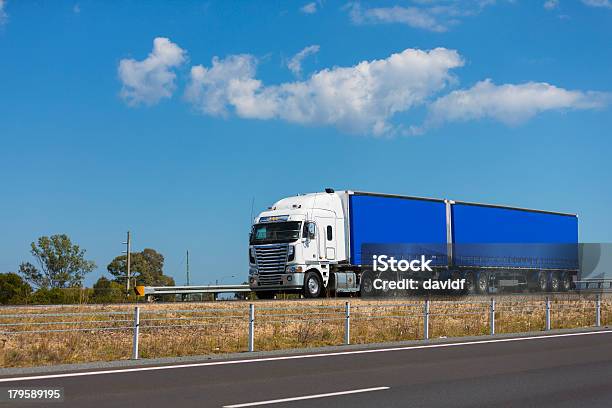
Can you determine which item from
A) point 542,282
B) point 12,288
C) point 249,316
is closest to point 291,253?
point 249,316

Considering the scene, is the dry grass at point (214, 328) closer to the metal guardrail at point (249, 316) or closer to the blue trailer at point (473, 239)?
the metal guardrail at point (249, 316)

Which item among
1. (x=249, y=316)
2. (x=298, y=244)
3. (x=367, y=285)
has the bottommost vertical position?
(x=249, y=316)

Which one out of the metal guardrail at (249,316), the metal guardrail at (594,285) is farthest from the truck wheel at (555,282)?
the metal guardrail at (249,316)

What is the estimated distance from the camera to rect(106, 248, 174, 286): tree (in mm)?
91688

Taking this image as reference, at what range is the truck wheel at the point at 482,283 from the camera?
39.2m

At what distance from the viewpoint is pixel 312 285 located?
106 ft

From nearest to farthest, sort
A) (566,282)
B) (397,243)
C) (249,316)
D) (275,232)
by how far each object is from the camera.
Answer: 1. (249,316)
2. (275,232)
3. (397,243)
4. (566,282)

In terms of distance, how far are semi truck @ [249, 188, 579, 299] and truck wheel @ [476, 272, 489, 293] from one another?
0.23ft

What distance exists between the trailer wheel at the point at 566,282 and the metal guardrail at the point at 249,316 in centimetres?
1002

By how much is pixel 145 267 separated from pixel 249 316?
257ft

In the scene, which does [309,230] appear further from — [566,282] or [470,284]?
[566,282]

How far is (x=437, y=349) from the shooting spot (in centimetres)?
1839

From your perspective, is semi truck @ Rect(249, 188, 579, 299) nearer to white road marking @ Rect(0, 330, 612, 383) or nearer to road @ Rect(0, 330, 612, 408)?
white road marking @ Rect(0, 330, 612, 383)

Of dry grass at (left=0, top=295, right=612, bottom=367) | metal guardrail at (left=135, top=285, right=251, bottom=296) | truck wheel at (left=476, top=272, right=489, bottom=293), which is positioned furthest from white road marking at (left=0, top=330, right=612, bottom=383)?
metal guardrail at (left=135, top=285, right=251, bottom=296)
